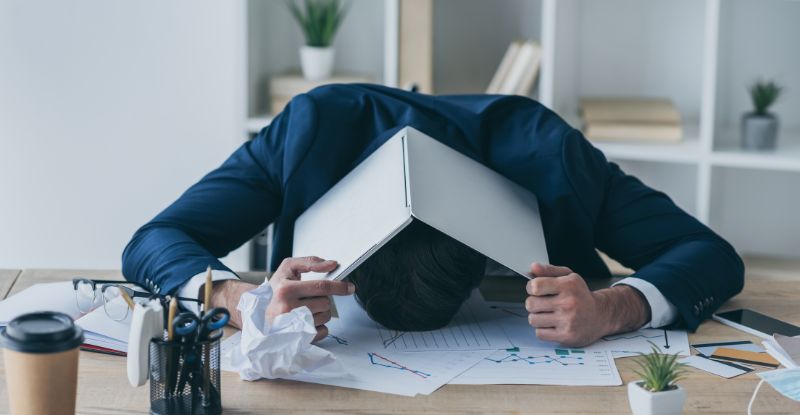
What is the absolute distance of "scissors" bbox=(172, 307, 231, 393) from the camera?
124 cm

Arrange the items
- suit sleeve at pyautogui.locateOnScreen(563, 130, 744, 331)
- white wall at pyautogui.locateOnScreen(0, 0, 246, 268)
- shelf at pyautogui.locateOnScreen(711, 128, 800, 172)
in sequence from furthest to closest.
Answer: white wall at pyautogui.locateOnScreen(0, 0, 246, 268), shelf at pyautogui.locateOnScreen(711, 128, 800, 172), suit sleeve at pyautogui.locateOnScreen(563, 130, 744, 331)

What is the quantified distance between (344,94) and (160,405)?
33.4 inches

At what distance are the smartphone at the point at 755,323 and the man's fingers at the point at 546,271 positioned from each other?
31cm

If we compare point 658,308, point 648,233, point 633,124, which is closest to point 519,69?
point 633,124

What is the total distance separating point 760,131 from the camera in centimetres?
279

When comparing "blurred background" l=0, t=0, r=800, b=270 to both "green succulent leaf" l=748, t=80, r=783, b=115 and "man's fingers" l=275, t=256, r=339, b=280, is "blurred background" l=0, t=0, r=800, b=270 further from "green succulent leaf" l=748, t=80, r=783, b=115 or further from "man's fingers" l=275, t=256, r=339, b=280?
"man's fingers" l=275, t=256, r=339, b=280

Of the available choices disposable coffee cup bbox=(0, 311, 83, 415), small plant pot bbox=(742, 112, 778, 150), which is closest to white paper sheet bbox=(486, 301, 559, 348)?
disposable coffee cup bbox=(0, 311, 83, 415)

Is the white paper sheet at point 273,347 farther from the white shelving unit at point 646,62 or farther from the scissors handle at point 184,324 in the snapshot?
the white shelving unit at point 646,62

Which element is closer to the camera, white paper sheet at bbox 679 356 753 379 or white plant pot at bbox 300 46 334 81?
white paper sheet at bbox 679 356 753 379

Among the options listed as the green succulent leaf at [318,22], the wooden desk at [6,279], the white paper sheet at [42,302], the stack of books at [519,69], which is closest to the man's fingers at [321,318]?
the white paper sheet at [42,302]

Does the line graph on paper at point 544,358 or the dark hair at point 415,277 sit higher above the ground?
the dark hair at point 415,277

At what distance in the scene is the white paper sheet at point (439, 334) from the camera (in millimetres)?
1509

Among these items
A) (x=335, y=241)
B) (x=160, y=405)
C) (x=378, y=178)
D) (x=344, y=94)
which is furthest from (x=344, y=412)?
(x=344, y=94)

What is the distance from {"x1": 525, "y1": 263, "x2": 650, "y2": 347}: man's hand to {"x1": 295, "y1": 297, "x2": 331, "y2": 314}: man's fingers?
302 millimetres
